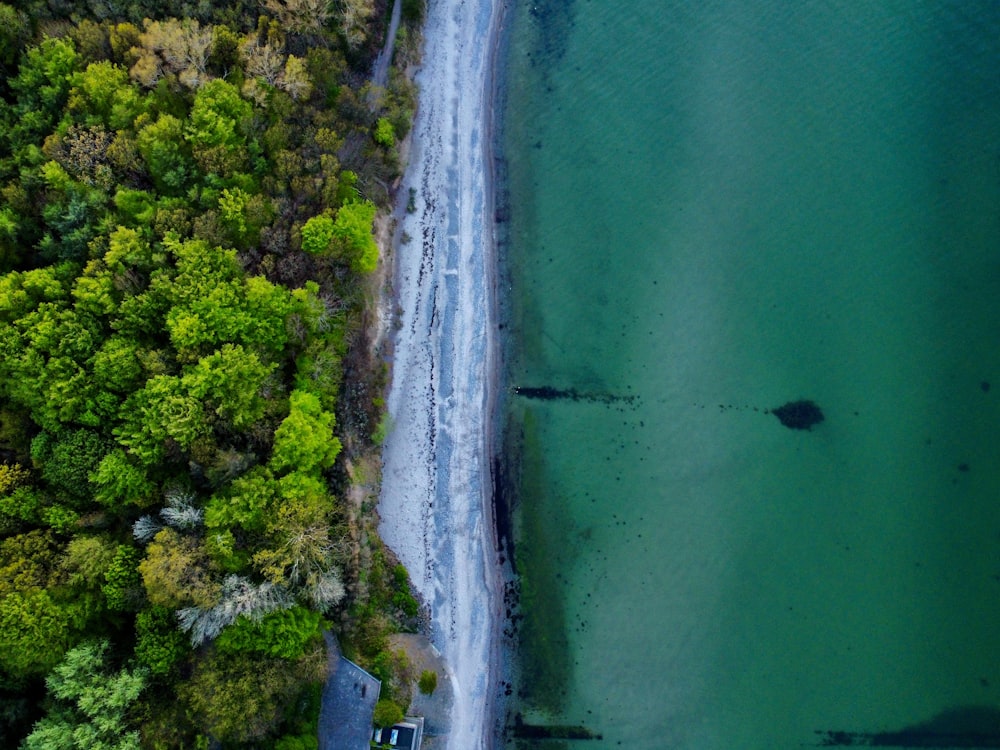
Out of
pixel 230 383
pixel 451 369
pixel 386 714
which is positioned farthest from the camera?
pixel 451 369

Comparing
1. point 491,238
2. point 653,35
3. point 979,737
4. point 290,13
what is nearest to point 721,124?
point 653,35

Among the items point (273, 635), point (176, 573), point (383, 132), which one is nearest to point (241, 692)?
point (273, 635)

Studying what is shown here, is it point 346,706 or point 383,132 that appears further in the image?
point 383,132

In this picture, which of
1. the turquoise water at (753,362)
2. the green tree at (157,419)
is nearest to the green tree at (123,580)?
the green tree at (157,419)

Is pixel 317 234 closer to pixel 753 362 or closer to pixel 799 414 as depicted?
pixel 753 362

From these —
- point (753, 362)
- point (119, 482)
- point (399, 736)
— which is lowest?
point (399, 736)

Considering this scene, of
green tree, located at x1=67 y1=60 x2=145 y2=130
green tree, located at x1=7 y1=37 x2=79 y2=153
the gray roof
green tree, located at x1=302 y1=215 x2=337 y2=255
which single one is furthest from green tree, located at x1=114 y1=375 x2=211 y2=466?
green tree, located at x1=7 y1=37 x2=79 y2=153

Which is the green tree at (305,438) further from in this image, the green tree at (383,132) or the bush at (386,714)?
the green tree at (383,132)

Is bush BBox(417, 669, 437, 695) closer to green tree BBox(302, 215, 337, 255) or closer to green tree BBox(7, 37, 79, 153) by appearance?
green tree BBox(302, 215, 337, 255)
